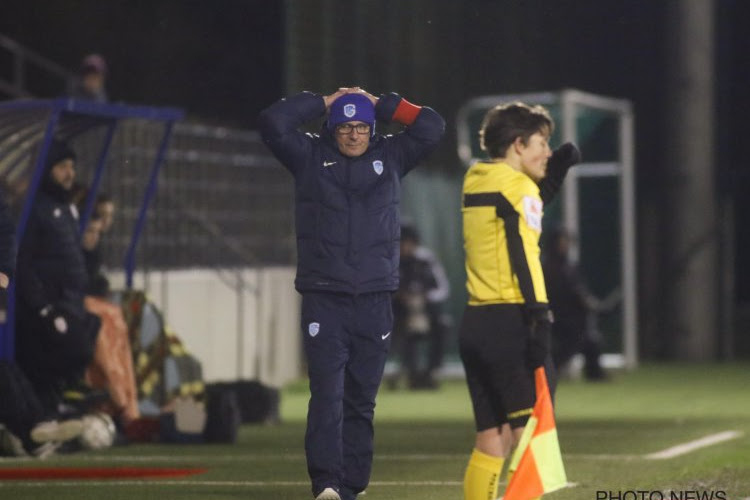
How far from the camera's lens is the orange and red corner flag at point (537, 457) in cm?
838

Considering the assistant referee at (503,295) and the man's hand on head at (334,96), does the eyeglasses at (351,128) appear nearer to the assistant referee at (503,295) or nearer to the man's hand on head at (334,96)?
the man's hand on head at (334,96)

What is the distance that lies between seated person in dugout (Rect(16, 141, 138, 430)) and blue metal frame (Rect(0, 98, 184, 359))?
0.34 feet

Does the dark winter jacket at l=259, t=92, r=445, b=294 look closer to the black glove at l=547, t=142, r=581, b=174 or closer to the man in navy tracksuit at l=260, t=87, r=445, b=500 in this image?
the man in navy tracksuit at l=260, t=87, r=445, b=500

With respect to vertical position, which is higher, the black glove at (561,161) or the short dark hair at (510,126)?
the short dark hair at (510,126)

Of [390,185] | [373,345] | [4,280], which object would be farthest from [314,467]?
[4,280]

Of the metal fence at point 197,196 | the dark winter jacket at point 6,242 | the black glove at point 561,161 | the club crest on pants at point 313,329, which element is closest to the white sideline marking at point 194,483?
the dark winter jacket at point 6,242

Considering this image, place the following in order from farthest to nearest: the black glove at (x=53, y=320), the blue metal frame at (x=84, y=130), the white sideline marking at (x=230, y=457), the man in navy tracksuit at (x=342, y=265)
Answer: the black glove at (x=53, y=320)
the blue metal frame at (x=84, y=130)
the white sideline marking at (x=230, y=457)
the man in navy tracksuit at (x=342, y=265)

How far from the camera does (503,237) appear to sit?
859 centimetres

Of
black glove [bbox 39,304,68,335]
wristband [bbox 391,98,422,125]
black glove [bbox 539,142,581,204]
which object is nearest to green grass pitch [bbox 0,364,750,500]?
black glove [bbox 39,304,68,335]

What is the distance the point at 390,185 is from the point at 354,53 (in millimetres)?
12194

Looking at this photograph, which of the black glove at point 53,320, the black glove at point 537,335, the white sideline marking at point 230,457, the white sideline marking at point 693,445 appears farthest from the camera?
the black glove at point 53,320

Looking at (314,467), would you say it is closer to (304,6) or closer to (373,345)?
(373,345)

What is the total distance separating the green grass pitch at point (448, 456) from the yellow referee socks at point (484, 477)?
146 centimetres

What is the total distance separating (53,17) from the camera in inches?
1088
